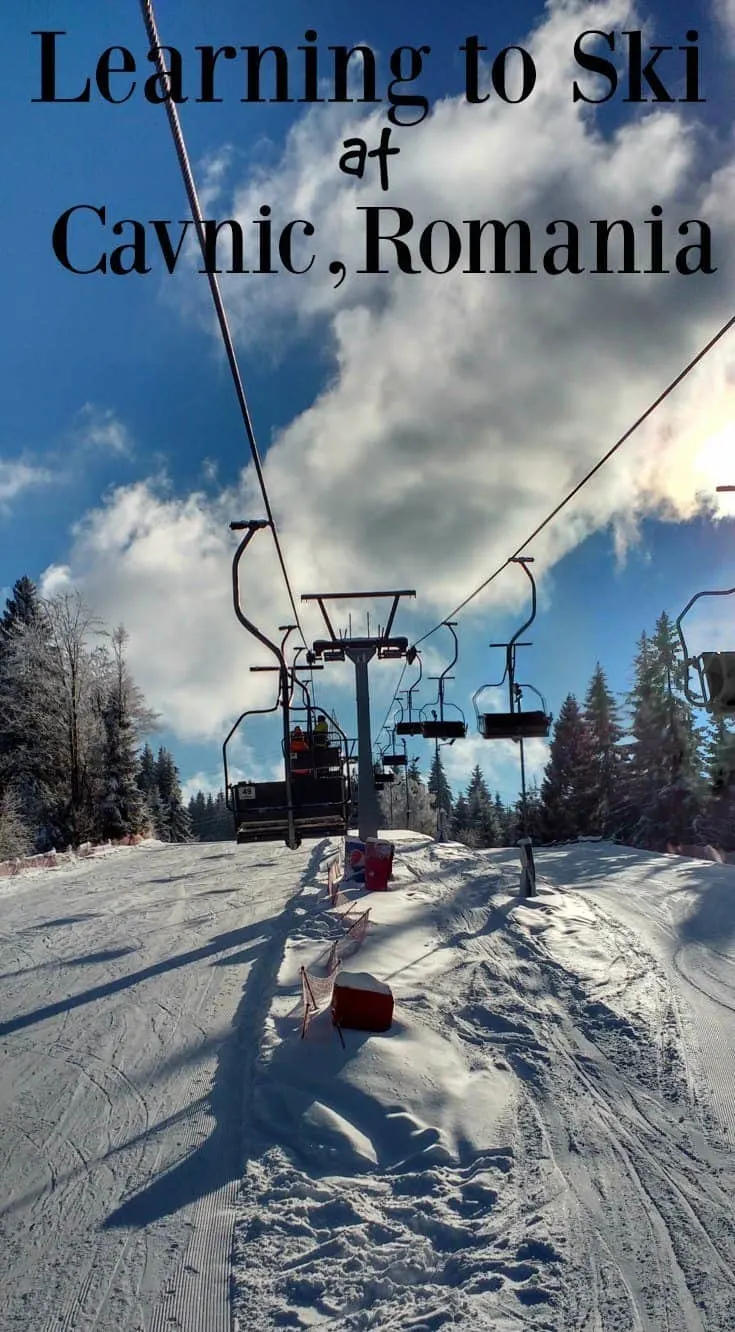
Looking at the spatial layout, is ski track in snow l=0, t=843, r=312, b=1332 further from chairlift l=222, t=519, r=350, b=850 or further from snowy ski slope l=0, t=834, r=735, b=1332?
chairlift l=222, t=519, r=350, b=850

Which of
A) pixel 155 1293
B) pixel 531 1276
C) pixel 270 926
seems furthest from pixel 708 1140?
pixel 270 926

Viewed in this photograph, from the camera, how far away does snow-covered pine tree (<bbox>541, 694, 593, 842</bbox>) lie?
45219 millimetres

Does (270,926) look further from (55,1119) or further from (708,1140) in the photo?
(708,1140)

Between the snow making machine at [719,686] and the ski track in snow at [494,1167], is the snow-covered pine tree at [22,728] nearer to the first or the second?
the ski track in snow at [494,1167]

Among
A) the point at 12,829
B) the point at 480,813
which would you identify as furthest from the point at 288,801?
the point at 480,813

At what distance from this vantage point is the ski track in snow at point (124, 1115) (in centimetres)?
447

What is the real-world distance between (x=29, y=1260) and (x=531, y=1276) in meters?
3.01

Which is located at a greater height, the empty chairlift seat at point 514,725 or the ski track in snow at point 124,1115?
the empty chairlift seat at point 514,725

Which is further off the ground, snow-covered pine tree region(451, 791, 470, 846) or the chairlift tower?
the chairlift tower

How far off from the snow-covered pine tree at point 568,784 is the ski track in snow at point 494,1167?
35948 millimetres

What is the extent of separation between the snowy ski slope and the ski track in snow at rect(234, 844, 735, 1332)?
0.07 ft

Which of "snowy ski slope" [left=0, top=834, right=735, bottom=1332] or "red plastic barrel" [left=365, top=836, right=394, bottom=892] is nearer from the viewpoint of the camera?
"snowy ski slope" [left=0, top=834, right=735, bottom=1332]

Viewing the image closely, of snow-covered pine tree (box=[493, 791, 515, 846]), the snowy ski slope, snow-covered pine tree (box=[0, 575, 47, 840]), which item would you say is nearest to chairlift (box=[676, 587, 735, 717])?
the snowy ski slope

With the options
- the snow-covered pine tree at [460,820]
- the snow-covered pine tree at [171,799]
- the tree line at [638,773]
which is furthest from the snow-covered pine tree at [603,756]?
the snow-covered pine tree at [171,799]
